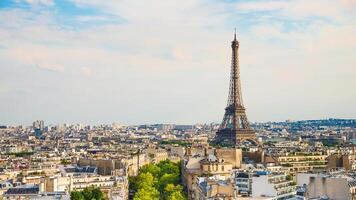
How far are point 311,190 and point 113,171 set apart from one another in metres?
26.5

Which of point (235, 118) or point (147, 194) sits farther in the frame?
point (235, 118)

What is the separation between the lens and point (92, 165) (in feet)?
231

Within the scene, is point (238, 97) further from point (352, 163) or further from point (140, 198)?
point (140, 198)

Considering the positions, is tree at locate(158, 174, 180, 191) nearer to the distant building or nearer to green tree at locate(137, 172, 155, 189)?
green tree at locate(137, 172, 155, 189)

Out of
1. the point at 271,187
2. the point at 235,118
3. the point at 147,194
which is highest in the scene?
the point at 235,118

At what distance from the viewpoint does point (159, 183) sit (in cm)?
6228

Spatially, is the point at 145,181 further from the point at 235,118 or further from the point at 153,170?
the point at 235,118

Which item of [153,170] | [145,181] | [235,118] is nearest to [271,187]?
[145,181]

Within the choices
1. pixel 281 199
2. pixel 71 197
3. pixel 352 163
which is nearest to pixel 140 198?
pixel 71 197

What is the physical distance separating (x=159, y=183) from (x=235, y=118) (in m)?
50.8

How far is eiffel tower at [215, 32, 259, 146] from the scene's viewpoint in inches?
4299

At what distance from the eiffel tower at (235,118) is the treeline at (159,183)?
34976 mm

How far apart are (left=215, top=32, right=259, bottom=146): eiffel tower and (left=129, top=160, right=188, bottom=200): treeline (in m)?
35.0

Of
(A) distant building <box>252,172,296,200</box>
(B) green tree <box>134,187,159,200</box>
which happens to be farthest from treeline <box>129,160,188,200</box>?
(A) distant building <box>252,172,296,200</box>
